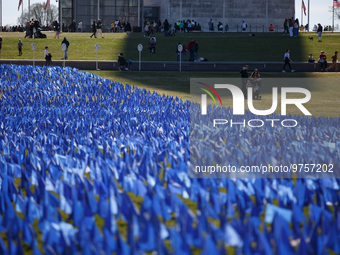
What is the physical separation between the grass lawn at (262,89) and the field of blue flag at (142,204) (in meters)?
8.93

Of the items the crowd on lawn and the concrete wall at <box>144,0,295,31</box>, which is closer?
the crowd on lawn

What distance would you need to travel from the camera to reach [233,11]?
60719 millimetres

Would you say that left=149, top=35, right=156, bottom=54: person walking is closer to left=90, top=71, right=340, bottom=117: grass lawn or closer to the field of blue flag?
left=90, top=71, right=340, bottom=117: grass lawn

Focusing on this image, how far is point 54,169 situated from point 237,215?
6.39 ft

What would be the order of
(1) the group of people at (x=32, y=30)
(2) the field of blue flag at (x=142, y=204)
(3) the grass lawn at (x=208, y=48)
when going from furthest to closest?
(1) the group of people at (x=32, y=30), (3) the grass lawn at (x=208, y=48), (2) the field of blue flag at (x=142, y=204)

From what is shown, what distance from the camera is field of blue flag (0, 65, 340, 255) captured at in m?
2.83

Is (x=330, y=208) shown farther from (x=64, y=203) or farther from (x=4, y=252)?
(x=4, y=252)

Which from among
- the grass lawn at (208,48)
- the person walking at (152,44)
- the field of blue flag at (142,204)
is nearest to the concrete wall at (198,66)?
the grass lawn at (208,48)

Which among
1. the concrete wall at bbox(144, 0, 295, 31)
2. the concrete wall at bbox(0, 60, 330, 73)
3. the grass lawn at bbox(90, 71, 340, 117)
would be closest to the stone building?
the concrete wall at bbox(144, 0, 295, 31)

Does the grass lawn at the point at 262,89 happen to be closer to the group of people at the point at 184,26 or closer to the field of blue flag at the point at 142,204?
the field of blue flag at the point at 142,204

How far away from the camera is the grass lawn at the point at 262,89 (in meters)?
14.9

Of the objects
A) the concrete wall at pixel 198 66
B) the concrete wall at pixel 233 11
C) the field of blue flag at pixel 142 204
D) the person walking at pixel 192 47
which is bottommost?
the field of blue flag at pixel 142 204

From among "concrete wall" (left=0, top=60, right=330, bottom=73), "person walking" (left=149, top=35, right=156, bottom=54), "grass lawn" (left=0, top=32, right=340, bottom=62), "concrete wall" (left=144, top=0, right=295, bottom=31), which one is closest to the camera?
"concrete wall" (left=0, top=60, right=330, bottom=73)

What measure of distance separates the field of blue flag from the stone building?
5505 cm
